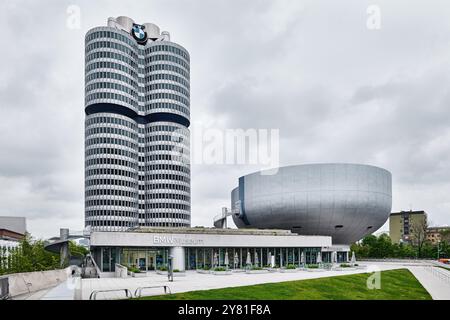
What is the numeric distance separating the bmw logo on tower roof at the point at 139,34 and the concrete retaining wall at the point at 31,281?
4671 inches

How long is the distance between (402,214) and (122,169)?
129 meters

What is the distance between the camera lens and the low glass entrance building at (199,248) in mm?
49500

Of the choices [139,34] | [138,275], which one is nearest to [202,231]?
[138,275]

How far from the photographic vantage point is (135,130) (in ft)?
444

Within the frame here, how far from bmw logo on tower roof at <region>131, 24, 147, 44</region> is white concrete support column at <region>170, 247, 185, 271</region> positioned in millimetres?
107228

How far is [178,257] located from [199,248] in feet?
12.7

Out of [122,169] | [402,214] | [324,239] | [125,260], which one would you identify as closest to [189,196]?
[122,169]

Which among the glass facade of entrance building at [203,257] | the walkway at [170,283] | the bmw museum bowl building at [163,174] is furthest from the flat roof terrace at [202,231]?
the walkway at [170,283]

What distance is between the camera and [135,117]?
13775 cm

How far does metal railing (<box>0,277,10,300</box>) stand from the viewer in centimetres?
2271

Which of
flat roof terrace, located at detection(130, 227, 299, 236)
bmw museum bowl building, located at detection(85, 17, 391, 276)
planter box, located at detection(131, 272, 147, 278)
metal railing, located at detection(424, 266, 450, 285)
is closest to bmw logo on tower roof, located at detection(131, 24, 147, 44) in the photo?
bmw museum bowl building, located at detection(85, 17, 391, 276)

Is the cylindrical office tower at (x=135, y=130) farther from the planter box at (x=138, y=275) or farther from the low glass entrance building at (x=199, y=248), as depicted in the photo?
the planter box at (x=138, y=275)

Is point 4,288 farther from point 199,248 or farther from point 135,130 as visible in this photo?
point 135,130
